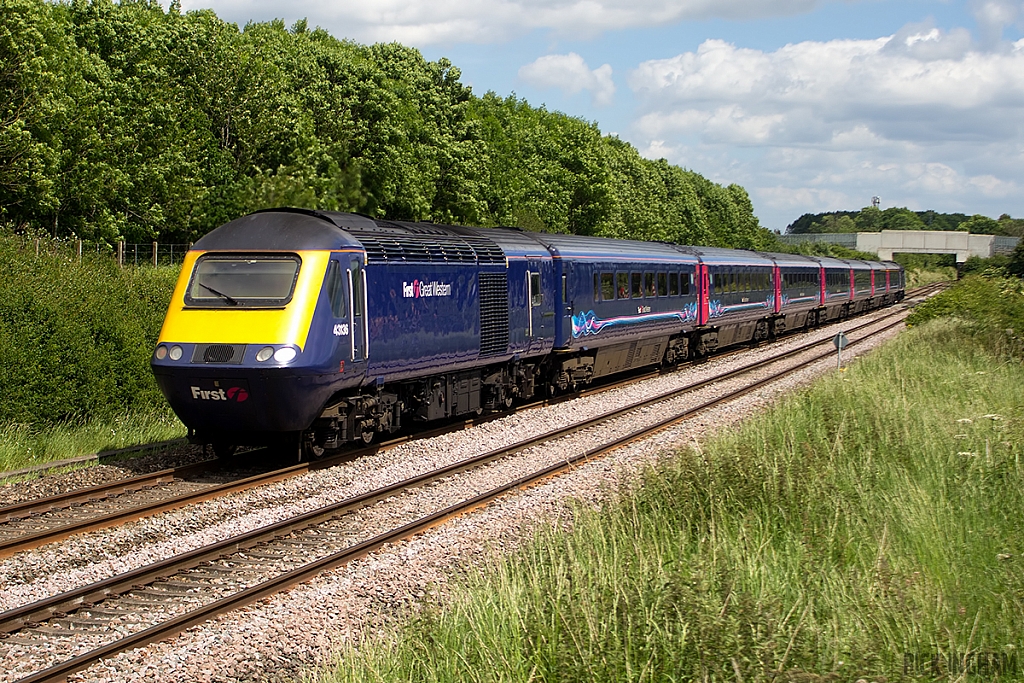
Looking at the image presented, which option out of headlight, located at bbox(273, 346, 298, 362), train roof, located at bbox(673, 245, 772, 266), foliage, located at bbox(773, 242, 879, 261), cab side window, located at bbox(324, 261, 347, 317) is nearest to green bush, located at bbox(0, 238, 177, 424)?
headlight, located at bbox(273, 346, 298, 362)

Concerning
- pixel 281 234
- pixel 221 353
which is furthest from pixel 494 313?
pixel 221 353

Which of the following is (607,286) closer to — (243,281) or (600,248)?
(600,248)

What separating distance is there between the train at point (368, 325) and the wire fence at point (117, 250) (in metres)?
5.94

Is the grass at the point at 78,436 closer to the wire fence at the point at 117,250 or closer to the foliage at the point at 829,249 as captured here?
the wire fence at the point at 117,250

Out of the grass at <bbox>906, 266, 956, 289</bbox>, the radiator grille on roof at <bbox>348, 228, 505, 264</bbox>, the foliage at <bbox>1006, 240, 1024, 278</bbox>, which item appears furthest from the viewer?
the grass at <bbox>906, 266, 956, 289</bbox>

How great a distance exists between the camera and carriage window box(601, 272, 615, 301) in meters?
22.9

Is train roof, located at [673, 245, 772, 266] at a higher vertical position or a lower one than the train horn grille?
higher

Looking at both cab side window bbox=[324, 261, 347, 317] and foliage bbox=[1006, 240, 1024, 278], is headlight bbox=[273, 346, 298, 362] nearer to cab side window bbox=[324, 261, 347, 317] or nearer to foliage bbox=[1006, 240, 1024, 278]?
cab side window bbox=[324, 261, 347, 317]

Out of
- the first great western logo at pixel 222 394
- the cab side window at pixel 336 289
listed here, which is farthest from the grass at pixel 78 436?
the cab side window at pixel 336 289

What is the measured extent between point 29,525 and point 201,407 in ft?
8.96

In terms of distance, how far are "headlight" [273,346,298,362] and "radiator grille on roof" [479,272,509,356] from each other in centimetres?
522

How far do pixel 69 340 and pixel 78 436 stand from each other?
5.12 ft

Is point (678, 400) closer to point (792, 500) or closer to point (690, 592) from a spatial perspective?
point (792, 500)

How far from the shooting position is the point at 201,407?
13.1 metres
